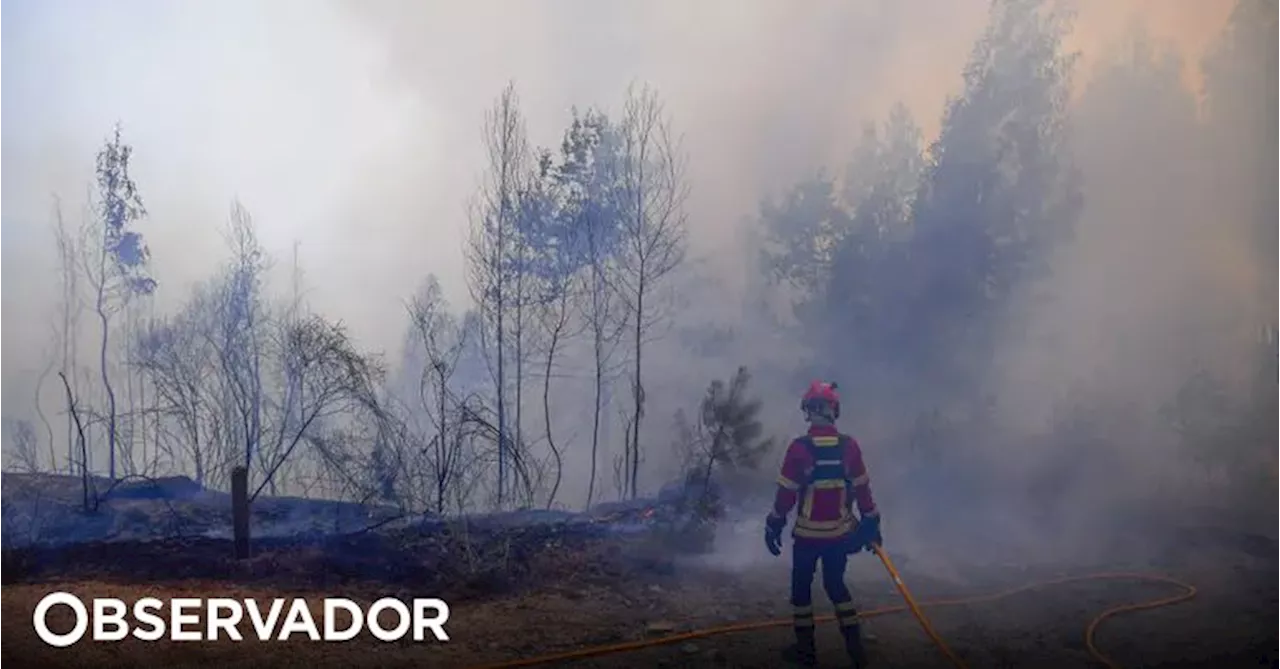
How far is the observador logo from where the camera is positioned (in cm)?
786

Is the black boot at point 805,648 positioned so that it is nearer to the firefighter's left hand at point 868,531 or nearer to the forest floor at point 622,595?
the forest floor at point 622,595

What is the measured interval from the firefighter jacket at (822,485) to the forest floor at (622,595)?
1.16 meters

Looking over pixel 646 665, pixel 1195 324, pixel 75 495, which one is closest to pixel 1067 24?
pixel 1195 324

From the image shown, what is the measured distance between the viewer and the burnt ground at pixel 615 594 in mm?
7725

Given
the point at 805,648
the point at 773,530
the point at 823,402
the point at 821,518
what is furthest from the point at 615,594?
the point at 823,402

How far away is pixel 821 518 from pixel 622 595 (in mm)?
3075

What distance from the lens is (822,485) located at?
7555 millimetres

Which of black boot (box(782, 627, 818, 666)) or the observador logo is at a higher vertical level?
the observador logo

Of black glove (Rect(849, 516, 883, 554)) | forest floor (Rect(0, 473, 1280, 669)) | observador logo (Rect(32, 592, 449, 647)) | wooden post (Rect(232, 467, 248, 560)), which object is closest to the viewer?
black glove (Rect(849, 516, 883, 554))

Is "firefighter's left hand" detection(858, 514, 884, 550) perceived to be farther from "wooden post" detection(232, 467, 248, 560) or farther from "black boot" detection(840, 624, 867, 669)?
"wooden post" detection(232, 467, 248, 560)

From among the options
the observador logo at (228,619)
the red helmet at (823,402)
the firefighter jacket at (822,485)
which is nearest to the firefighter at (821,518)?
the firefighter jacket at (822,485)

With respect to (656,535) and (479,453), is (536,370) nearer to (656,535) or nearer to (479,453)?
(479,453)

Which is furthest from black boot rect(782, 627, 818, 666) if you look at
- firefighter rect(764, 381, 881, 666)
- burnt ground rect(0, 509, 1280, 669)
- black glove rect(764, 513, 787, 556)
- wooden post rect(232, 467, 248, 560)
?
wooden post rect(232, 467, 248, 560)

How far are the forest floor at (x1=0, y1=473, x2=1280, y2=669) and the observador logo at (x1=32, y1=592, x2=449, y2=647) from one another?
157mm
